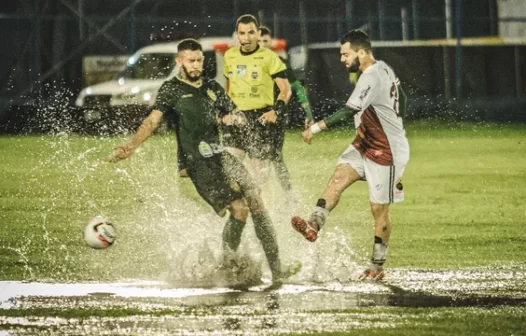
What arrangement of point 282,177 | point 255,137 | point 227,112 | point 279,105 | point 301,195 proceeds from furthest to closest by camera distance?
point 301,195 < point 282,177 < point 279,105 < point 255,137 < point 227,112

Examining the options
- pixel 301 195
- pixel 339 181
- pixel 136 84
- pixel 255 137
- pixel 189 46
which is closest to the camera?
pixel 189 46

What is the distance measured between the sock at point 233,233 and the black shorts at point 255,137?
5.77ft

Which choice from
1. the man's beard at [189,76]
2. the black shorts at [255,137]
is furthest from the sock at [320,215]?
the black shorts at [255,137]

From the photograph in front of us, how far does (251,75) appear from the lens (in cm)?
1247

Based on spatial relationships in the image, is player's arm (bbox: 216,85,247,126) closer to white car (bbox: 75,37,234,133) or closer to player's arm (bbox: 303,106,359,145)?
player's arm (bbox: 303,106,359,145)

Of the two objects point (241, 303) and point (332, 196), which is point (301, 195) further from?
point (241, 303)

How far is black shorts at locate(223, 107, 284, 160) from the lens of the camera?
39.3 feet

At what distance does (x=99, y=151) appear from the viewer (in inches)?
933

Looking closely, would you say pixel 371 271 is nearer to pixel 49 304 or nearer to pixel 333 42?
pixel 49 304

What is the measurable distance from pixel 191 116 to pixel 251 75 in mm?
2602

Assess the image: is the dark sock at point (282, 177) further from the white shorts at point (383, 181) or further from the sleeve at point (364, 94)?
the sleeve at point (364, 94)

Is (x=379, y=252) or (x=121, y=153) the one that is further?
(x=379, y=252)

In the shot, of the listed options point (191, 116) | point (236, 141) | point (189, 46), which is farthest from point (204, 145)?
point (236, 141)

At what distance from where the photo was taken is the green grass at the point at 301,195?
1164 centimetres
